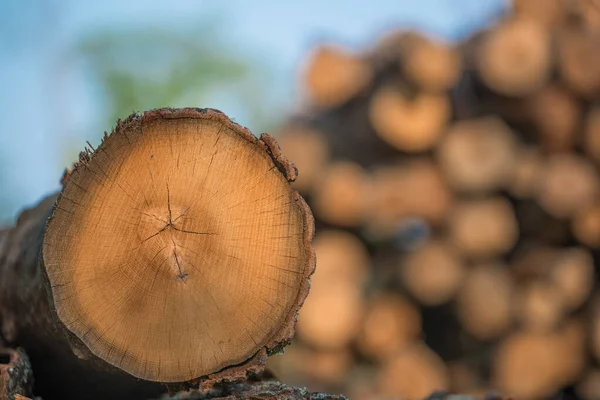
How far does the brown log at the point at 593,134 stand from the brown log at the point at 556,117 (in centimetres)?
6

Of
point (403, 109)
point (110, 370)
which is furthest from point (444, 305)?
point (110, 370)

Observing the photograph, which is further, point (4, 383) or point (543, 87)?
point (543, 87)

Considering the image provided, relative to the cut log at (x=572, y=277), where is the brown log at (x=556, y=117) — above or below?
above

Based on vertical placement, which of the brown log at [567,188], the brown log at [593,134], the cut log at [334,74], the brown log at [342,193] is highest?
the cut log at [334,74]

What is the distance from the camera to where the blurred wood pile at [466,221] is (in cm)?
266

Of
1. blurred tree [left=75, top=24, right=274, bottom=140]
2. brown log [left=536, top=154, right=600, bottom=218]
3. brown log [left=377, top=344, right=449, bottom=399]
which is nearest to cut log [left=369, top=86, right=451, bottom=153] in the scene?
brown log [left=536, top=154, right=600, bottom=218]

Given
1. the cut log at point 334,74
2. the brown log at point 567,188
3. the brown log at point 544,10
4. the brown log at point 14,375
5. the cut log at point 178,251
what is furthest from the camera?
the cut log at point 334,74

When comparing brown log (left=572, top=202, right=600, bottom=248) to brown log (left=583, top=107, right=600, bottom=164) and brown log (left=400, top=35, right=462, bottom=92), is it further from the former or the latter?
brown log (left=400, top=35, right=462, bottom=92)

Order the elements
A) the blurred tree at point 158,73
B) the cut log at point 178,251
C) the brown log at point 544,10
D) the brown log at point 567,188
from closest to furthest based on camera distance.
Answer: the cut log at point 178,251
the brown log at point 567,188
the brown log at point 544,10
the blurred tree at point 158,73

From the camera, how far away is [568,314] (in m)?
2.78

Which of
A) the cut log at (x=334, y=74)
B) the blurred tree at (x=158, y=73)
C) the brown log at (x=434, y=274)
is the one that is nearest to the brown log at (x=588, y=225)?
the brown log at (x=434, y=274)

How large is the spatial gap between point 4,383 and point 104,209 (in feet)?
1.07

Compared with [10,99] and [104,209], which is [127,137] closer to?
[104,209]

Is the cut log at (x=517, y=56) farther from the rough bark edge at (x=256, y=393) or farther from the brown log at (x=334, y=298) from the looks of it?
the rough bark edge at (x=256, y=393)
